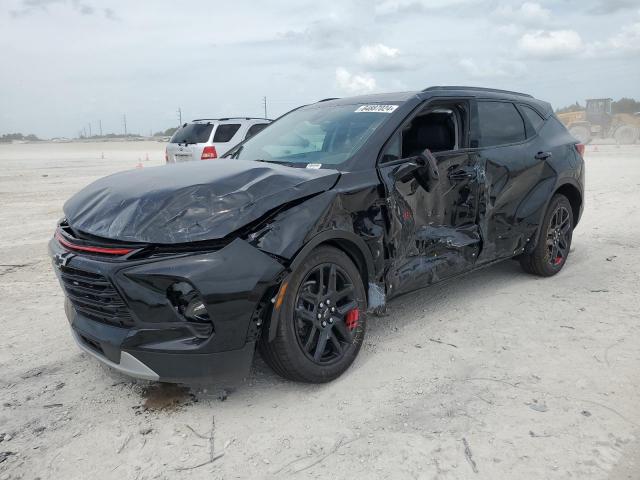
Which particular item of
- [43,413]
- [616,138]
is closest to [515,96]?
[43,413]

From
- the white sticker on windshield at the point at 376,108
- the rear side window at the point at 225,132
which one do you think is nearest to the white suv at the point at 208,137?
the rear side window at the point at 225,132

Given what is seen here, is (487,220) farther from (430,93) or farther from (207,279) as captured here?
(207,279)

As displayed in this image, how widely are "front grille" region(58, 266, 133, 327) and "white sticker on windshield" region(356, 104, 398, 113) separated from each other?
7.39 feet

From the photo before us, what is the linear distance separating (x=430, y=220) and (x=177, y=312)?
1.98 meters

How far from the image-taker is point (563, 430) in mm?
2744

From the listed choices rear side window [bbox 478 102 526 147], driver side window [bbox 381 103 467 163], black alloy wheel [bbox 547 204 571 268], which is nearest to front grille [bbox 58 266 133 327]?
driver side window [bbox 381 103 467 163]

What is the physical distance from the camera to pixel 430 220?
388cm

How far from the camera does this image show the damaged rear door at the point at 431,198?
362 cm

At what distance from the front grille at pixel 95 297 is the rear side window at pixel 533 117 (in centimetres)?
413

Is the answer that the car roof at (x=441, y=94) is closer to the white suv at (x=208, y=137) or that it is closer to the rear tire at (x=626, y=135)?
the white suv at (x=208, y=137)

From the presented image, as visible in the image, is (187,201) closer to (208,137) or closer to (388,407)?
(388,407)

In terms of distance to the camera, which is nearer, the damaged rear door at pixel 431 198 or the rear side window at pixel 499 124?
the damaged rear door at pixel 431 198

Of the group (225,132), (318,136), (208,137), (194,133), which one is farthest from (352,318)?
(194,133)

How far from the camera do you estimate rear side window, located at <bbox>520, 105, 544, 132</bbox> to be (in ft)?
17.0
